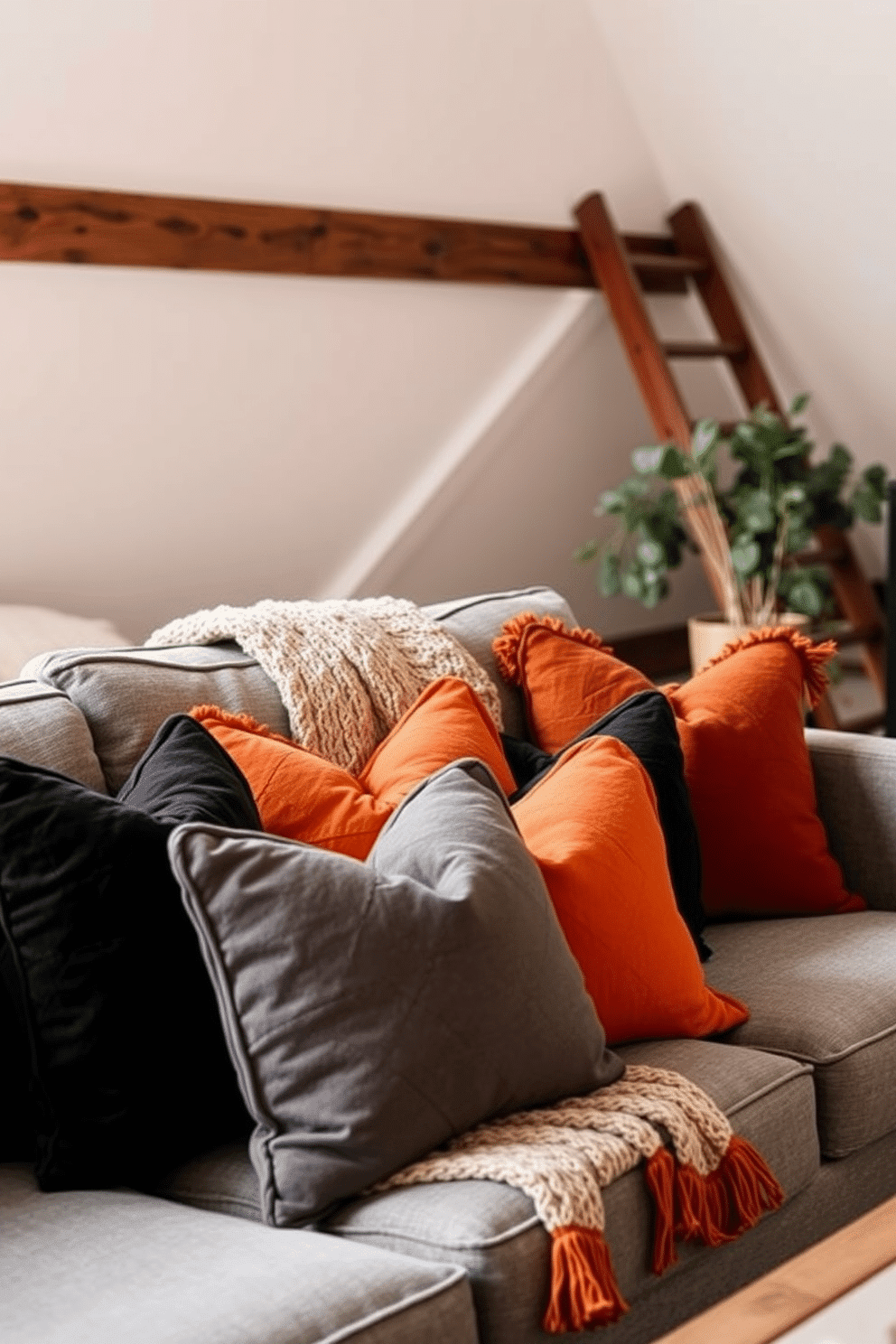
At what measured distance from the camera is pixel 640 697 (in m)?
2.18

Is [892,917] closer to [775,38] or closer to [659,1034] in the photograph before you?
[659,1034]

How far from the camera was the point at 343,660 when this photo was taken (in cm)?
224

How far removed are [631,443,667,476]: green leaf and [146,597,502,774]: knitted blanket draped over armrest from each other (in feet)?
6.21

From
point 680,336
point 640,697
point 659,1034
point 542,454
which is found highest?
point 680,336

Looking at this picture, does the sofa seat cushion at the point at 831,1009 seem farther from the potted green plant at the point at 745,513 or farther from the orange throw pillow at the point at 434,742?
the potted green plant at the point at 745,513

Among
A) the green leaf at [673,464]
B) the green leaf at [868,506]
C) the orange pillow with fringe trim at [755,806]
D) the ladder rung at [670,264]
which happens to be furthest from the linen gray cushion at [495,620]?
the ladder rung at [670,264]

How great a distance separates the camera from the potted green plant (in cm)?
425

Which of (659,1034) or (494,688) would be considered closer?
(659,1034)

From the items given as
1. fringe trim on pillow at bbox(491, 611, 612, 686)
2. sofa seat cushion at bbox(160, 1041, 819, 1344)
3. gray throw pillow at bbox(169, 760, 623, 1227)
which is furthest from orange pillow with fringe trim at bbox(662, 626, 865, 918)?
gray throw pillow at bbox(169, 760, 623, 1227)

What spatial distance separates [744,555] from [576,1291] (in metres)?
3.01

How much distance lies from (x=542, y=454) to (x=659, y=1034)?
2.95 m

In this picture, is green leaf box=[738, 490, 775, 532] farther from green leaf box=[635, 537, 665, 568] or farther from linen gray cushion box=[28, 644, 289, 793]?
linen gray cushion box=[28, 644, 289, 793]

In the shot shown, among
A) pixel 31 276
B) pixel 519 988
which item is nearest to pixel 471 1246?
pixel 519 988

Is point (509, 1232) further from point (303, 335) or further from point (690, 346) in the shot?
point (690, 346)
